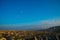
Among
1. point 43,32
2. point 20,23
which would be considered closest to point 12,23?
point 20,23

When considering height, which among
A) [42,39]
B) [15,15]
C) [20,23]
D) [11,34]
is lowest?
[42,39]

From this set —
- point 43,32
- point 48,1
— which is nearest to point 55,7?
point 48,1

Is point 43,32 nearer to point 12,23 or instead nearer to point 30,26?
point 30,26

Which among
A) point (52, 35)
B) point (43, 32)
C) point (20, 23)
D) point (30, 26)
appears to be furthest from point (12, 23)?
point (52, 35)

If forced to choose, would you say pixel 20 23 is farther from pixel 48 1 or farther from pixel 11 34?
pixel 48 1

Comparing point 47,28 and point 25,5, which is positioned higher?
point 25,5

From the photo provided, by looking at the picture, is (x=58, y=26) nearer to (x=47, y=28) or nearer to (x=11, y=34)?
(x=47, y=28)

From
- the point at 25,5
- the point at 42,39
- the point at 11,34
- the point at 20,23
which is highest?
the point at 25,5

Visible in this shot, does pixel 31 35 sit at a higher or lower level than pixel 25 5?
lower
